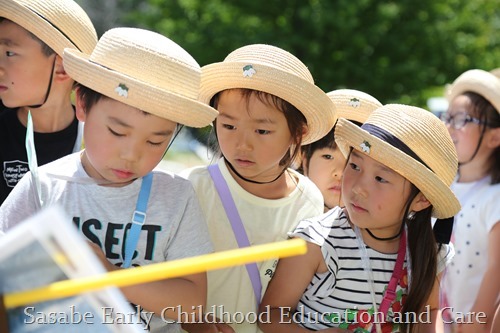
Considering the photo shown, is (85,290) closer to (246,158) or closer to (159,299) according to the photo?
(159,299)

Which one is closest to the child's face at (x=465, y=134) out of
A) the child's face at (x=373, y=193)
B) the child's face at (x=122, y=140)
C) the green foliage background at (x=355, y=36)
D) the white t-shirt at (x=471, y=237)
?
the white t-shirt at (x=471, y=237)

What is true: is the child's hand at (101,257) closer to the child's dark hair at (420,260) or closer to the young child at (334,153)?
the child's dark hair at (420,260)

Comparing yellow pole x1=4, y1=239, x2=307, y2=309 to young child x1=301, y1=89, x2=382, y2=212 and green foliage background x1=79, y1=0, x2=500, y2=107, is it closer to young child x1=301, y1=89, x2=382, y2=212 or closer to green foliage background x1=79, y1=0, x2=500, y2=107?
young child x1=301, y1=89, x2=382, y2=212

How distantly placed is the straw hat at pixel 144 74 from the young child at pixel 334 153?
4.47 feet

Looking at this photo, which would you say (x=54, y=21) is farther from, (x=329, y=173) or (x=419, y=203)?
(x=419, y=203)

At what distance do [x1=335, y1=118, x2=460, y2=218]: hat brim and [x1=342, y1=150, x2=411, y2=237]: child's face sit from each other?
0.05 metres

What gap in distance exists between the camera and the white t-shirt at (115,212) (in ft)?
8.91

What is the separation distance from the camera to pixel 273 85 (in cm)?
324

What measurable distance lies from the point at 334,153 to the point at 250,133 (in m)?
0.88

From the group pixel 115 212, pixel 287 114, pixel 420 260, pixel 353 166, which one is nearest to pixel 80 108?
pixel 115 212

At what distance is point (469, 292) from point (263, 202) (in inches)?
89.9

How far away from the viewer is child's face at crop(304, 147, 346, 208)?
3994 millimetres

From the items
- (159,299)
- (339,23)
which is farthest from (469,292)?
(339,23)

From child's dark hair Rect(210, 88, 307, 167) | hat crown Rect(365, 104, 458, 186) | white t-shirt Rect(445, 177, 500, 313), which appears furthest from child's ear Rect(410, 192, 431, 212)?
white t-shirt Rect(445, 177, 500, 313)
